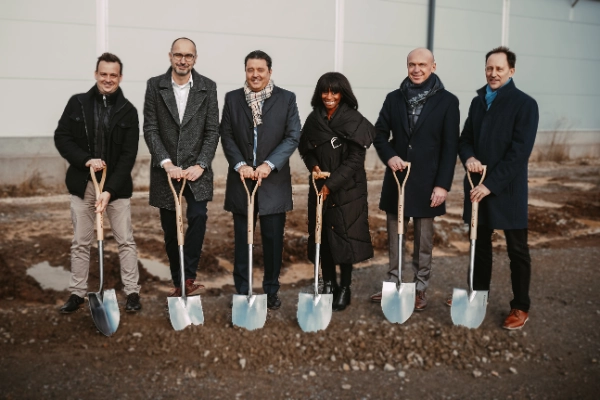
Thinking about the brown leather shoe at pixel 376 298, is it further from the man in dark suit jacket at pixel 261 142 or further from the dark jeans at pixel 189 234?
the dark jeans at pixel 189 234

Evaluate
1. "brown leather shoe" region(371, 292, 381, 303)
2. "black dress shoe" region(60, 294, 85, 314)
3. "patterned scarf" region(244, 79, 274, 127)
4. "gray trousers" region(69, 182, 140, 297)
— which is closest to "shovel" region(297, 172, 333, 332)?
"patterned scarf" region(244, 79, 274, 127)

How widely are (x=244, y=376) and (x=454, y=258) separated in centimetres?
349

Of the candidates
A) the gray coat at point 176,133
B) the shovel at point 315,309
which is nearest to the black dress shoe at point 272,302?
the shovel at point 315,309

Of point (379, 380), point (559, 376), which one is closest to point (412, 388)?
point (379, 380)

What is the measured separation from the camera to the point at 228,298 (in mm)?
5277

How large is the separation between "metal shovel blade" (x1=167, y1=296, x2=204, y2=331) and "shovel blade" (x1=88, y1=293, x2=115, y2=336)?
41 cm

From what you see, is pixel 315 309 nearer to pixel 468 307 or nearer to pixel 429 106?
pixel 468 307

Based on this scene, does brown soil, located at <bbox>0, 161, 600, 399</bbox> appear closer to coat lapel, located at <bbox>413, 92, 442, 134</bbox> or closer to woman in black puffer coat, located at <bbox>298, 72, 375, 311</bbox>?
woman in black puffer coat, located at <bbox>298, 72, 375, 311</bbox>

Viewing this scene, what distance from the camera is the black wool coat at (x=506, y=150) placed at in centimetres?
447

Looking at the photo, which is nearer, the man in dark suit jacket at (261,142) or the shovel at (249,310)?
the shovel at (249,310)

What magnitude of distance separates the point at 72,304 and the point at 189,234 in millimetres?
978

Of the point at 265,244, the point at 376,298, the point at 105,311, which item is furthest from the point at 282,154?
the point at 105,311

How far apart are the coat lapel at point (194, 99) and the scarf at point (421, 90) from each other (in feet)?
4.97

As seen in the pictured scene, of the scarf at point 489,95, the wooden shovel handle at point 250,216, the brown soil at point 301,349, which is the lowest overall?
the brown soil at point 301,349
